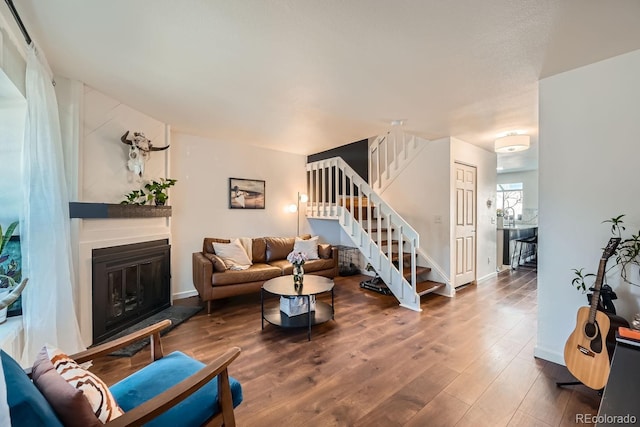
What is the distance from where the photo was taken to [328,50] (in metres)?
1.87

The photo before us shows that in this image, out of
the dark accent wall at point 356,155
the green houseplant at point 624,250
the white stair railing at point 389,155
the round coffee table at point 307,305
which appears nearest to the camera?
the green houseplant at point 624,250

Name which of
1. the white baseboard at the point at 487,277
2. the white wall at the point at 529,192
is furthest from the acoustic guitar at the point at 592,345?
the white wall at the point at 529,192

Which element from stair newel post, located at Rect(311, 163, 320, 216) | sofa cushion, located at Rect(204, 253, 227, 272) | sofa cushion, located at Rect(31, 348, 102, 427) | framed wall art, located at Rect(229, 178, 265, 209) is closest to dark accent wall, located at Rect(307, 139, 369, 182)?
stair newel post, located at Rect(311, 163, 320, 216)

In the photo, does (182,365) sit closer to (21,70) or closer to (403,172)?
(21,70)

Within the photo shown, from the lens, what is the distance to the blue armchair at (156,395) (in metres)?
0.75

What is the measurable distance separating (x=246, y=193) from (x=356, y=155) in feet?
7.41

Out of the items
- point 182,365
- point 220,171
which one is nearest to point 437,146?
point 220,171

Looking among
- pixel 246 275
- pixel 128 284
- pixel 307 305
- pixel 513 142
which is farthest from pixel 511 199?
pixel 128 284

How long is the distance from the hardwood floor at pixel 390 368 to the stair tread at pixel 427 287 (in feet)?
0.90

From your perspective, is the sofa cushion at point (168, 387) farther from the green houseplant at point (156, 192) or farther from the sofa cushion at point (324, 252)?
the sofa cushion at point (324, 252)

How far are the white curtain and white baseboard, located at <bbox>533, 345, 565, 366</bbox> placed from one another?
12.2 ft

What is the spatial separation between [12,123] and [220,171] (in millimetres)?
2568

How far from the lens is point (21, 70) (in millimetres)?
1810

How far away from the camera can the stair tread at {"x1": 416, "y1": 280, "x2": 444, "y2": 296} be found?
148 inches
